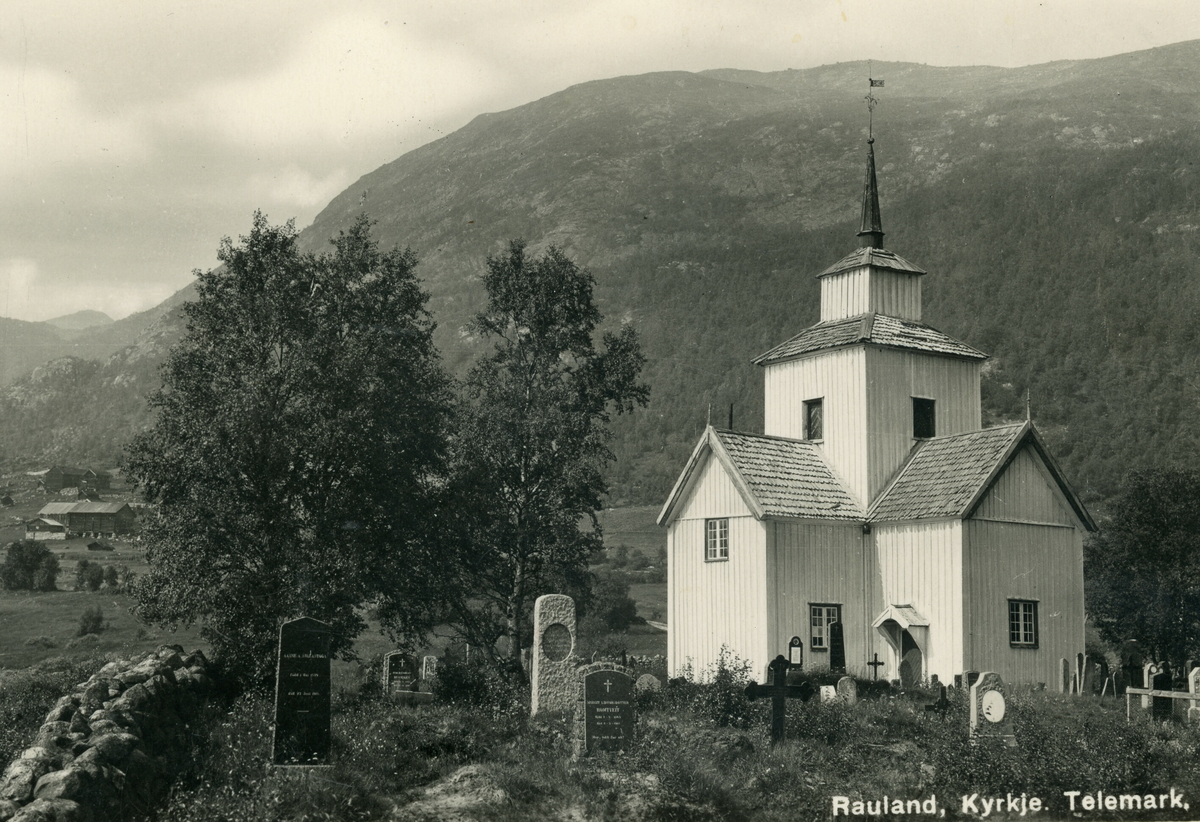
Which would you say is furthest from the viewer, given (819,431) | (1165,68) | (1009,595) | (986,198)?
(1165,68)

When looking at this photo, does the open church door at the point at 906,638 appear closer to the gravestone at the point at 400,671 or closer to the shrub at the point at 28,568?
the gravestone at the point at 400,671

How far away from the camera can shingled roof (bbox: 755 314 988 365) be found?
30.5m

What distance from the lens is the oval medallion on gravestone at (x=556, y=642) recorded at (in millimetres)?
21500

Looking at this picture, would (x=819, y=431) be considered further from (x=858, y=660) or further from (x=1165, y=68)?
→ (x=1165, y=68)

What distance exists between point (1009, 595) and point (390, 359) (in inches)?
609

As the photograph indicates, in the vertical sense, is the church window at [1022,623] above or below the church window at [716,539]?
below

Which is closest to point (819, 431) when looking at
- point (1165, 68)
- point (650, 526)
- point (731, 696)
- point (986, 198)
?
point (731, 696)

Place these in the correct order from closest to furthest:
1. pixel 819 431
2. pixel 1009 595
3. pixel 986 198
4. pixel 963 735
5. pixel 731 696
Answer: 1. pixel 963 735
2. pixel 731 696
3. pixel 1009 595
4. pixel 819 431
5. pixel 986 198

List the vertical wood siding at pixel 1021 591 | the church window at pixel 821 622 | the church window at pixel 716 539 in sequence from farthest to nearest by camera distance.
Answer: the church window at pixel 716 539 < the church window at pixel 821 622 < the vertical wood siding at pixel 1021 591

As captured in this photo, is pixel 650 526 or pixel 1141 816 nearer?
pixel 1141 816

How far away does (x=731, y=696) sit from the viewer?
22.1 metres

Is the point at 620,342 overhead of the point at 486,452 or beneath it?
overhead

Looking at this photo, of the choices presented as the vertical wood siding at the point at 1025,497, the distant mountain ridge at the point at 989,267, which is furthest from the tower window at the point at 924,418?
the distant mountain ridge at the point at 989,267

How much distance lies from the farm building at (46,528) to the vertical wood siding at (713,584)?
55371 millimetres
